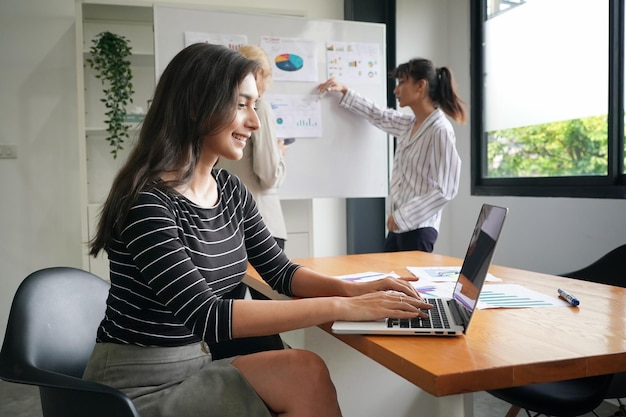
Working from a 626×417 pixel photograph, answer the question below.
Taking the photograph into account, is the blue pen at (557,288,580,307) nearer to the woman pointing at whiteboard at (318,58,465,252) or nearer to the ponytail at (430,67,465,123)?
the woman pointing at whiteboard at (318,58,465,252)

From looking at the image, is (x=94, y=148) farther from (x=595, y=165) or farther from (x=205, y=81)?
(x=595, y=165)

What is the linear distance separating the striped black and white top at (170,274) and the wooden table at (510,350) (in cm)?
27

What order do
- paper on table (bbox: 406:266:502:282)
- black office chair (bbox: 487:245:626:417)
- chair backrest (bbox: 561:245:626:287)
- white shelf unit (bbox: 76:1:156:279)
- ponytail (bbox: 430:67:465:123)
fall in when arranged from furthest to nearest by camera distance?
white shelf unit (bbox: 76:1:156:279) < ponytail (bbox: 430:67:465:123) < chair backrest (bbox: 561:245:626:287) < paper on table (bbox: 406:266:502:282) < black office chair (bbox: 487:245:626:417)

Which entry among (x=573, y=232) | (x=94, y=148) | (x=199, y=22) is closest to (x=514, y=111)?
(x=573, y=232)

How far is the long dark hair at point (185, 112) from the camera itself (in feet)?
3.87

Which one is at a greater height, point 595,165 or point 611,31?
point 611,31

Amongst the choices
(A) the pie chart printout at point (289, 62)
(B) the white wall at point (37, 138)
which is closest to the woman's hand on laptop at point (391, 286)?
(A) the pie chart printout at point (289, 62)

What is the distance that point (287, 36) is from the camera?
3084 mm

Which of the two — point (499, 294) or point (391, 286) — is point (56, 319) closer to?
point (391, 286)

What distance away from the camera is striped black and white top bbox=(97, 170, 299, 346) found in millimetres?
1018

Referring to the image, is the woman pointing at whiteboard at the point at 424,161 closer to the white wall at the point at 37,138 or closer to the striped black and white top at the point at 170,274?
the white wall at the point at 37,138

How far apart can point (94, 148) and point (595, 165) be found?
8.97ft

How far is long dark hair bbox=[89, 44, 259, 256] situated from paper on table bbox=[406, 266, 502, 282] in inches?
27.7

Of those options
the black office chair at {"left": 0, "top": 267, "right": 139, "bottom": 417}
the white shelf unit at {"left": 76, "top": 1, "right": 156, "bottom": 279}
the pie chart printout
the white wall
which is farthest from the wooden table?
the white wall
